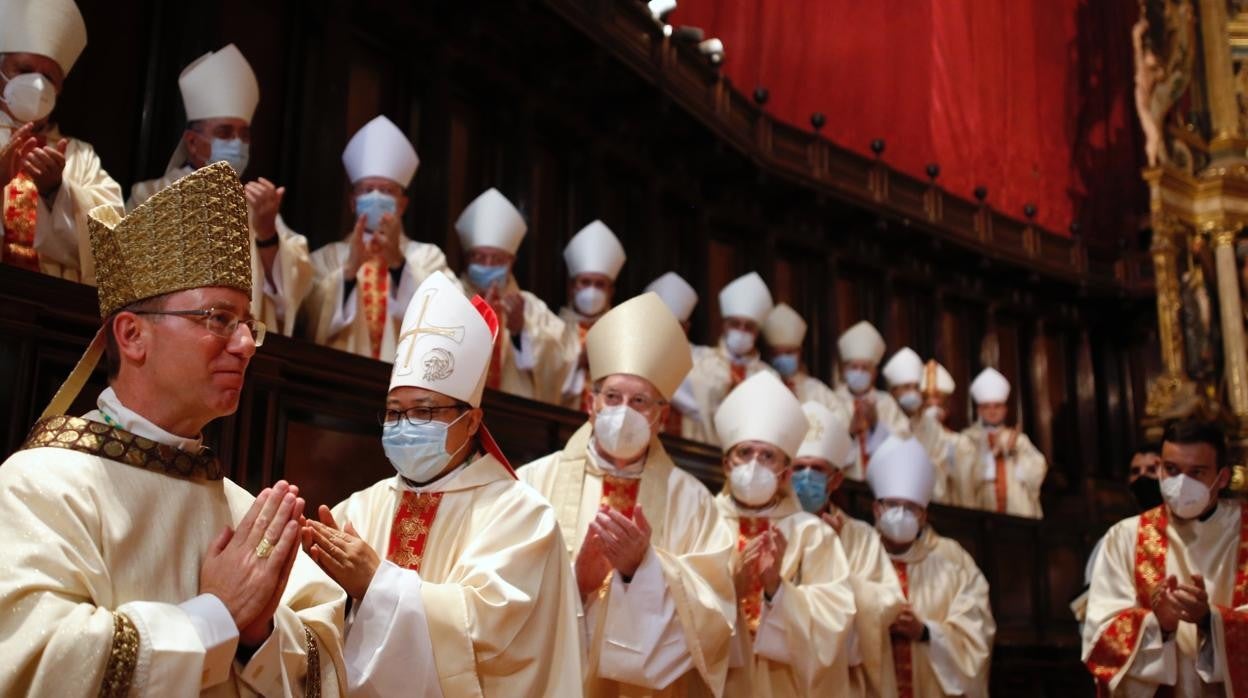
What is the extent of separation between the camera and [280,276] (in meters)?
5.63

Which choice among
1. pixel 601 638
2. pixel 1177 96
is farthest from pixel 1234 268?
pixel 601 638

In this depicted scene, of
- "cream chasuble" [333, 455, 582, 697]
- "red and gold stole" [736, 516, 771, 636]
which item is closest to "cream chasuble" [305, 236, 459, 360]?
"red and gold stole" [736, 516, 771, 636]

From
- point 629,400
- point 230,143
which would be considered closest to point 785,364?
point 629,400

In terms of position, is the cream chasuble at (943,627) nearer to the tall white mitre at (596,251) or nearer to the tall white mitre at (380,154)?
the tall white mitre at (596,251)

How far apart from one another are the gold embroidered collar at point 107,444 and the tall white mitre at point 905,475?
4.86 meters

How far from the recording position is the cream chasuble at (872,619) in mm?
5949

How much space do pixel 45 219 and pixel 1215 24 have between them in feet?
37.7

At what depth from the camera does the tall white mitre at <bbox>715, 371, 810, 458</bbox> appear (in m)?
5.45

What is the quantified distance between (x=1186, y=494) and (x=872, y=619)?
1.57 m

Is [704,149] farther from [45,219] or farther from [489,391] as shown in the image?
[45,219]

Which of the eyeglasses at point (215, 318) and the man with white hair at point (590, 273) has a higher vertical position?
the man with white hair at point (590, 273)

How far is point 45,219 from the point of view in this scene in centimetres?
477

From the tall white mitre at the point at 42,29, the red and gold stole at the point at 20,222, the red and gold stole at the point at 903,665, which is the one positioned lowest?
the red and gold stole at the point at 903,665

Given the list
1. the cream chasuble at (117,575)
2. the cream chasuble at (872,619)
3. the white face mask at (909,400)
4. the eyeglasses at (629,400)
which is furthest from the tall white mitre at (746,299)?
the cream chasuble at (117,575)
